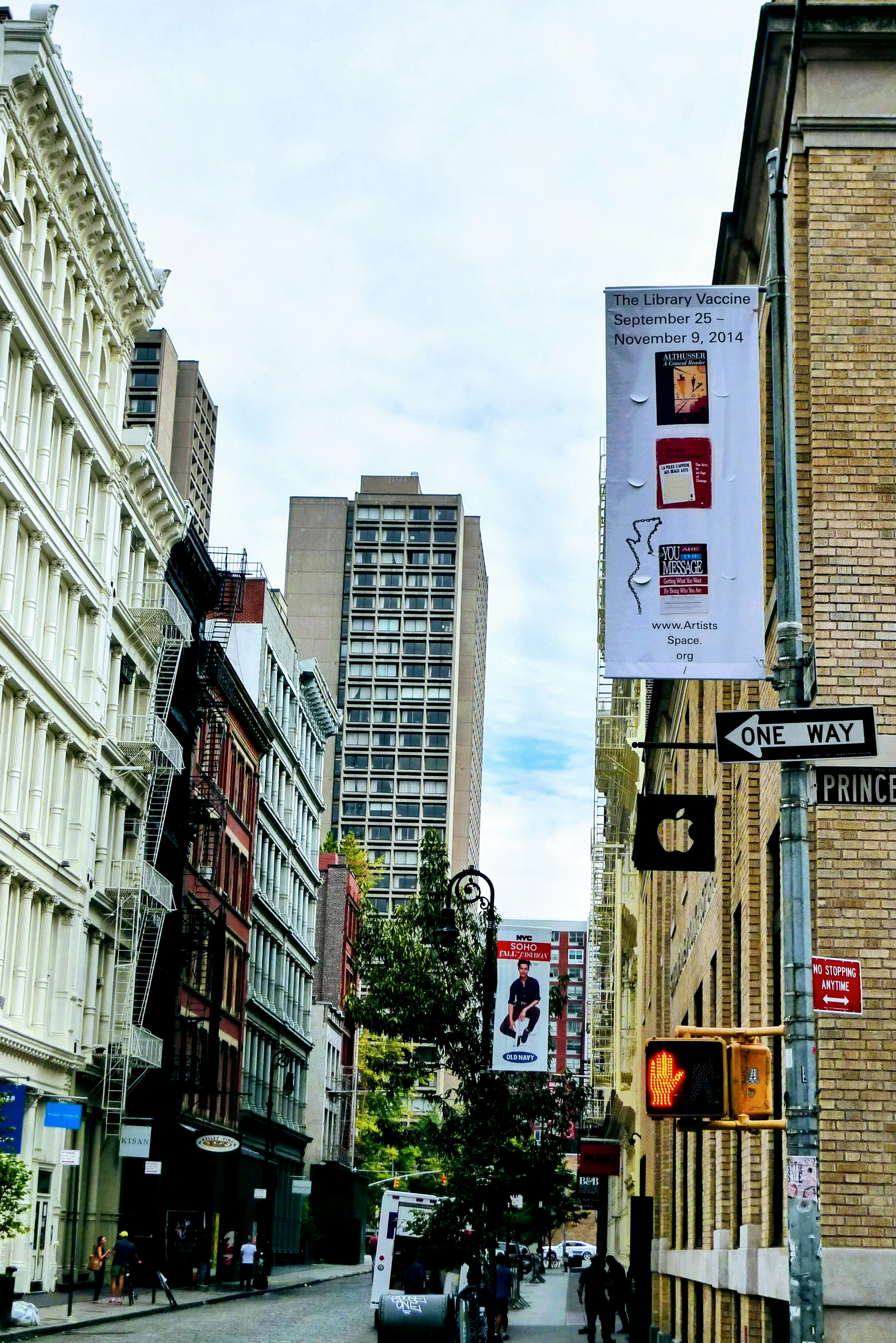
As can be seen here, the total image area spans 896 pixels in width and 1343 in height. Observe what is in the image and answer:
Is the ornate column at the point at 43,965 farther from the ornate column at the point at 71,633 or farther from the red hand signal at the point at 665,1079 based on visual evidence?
the red hand signal at the point at 665,1079

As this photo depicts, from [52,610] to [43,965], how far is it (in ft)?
28.7

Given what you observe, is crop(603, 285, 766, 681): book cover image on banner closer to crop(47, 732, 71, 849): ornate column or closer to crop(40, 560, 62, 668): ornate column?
crop(40, 560, 62, 668): ornate column

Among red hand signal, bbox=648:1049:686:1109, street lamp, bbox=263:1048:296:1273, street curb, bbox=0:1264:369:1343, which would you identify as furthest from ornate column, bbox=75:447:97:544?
red hand signal, bbox=648:1049:686:1109

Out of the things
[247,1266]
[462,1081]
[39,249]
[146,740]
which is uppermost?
[39,249]

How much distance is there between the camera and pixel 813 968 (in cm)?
1111

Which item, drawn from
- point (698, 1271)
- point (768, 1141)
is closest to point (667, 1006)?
point (698, 1271)

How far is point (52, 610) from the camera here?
42.0m

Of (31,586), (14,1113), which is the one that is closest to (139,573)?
(31,586)

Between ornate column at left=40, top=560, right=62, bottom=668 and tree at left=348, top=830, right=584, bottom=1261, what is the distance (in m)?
11.1

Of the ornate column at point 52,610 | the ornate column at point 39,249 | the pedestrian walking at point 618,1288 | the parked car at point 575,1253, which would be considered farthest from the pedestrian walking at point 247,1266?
the parked car at point 575,1253

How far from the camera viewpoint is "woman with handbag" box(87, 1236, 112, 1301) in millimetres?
40656

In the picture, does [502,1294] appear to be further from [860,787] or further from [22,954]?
[860,787]

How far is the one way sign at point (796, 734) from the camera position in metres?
10.2

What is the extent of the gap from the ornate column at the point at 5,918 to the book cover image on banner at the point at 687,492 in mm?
28085
